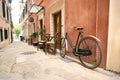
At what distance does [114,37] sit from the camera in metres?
2.92

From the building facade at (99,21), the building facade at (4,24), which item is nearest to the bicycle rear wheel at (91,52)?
the building facade at (99,21)

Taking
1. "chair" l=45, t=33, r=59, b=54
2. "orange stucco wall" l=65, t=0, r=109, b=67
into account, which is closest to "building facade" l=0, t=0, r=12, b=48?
"chair" l=45, t=33, r=59, b=54

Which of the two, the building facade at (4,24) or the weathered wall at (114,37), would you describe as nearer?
the weathered wall at (114,37)

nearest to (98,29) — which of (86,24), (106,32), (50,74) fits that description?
(106,32)

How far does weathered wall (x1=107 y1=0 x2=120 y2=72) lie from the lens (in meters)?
2.85

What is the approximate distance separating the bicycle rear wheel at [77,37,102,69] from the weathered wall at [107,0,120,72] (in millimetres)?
262

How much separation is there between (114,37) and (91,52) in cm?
76

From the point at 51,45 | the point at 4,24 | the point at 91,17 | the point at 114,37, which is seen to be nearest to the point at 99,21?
the point at 91,17

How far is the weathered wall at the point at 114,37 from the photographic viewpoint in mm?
2846

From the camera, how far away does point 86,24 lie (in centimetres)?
374

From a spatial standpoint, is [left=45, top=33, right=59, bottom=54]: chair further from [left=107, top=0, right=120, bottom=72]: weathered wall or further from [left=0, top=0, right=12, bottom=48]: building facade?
[left=0, top=0, right=12, bottom=48]: building facade

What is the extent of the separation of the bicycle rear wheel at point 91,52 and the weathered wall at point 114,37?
10.3 inches

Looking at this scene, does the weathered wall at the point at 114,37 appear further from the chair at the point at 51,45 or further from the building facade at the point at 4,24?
the building facade at the point at 4,24

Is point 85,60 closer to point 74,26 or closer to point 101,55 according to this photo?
point 101,55
